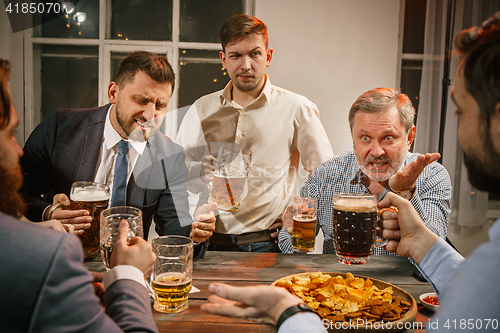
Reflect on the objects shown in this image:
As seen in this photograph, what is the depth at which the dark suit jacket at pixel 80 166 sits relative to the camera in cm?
224

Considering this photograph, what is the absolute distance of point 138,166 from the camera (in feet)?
7.47

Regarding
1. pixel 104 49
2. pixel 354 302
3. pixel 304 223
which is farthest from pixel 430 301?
pixel 104 49

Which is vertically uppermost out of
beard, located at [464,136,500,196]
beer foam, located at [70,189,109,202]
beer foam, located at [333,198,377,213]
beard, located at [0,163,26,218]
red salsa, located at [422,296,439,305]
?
beard, located at [464,136,500,196]

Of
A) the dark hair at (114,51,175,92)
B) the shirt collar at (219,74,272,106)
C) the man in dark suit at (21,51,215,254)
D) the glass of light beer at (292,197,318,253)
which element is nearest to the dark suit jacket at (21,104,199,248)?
the man in dark suit at (21,51,215,254)

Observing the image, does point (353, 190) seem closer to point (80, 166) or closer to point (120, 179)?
point (120, 179)

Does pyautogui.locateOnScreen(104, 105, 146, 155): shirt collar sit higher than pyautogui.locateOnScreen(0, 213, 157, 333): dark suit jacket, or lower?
higher

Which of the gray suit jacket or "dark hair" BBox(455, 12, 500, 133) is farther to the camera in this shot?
the gray suit jacket

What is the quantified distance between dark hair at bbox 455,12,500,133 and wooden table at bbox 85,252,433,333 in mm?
738

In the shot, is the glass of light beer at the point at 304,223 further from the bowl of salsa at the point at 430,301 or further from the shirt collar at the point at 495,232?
the shirt collar at the point at 495,232

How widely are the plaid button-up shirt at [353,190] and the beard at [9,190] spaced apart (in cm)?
164

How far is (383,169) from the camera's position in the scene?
7.00 feet

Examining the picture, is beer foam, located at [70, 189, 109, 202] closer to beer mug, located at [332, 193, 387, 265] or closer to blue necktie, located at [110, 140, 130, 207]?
blue necktie, located at [110, 140, 130, 207]

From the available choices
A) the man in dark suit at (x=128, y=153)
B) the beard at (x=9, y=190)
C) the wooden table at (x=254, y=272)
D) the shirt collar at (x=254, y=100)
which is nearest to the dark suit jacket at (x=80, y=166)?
the man in dark suit at (x=128, y=153)

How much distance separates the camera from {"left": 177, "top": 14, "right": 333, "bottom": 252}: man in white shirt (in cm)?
273
